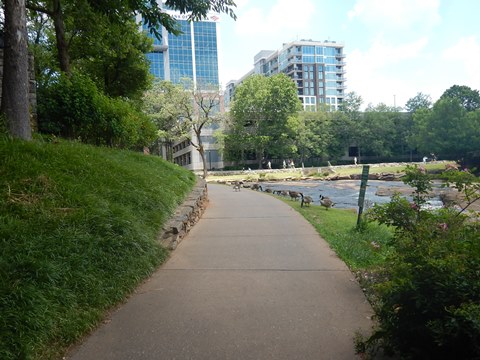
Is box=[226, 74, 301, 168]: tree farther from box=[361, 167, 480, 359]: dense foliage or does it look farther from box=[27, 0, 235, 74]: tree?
box=[361, 167, 480, 359]: dense foliage

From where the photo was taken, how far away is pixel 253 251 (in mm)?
5973

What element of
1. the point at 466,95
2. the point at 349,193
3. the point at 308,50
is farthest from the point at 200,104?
the point at 308,50

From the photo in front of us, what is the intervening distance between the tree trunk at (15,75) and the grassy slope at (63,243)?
2.58ft

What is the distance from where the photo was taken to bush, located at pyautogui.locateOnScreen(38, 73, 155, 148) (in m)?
9.02

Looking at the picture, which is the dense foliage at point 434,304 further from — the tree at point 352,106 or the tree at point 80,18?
the tree at point 352,106

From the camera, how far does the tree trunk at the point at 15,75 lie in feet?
22.2

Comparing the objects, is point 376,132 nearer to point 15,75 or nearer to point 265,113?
point 265,113

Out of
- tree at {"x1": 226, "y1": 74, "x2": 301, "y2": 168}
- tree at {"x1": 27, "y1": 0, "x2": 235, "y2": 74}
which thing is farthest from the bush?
tree at {"x1": 226, "y1": 74, "x2": 301, "y2": 168}

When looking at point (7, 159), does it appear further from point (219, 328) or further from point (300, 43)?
point (300, 43)

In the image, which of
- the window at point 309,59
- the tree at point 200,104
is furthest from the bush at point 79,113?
the window at point 309,59

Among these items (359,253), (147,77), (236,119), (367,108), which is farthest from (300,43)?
(359,253)

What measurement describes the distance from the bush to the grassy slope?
277 centimetres

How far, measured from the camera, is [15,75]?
22.6 ft

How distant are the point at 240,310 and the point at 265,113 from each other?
50.3 meters
